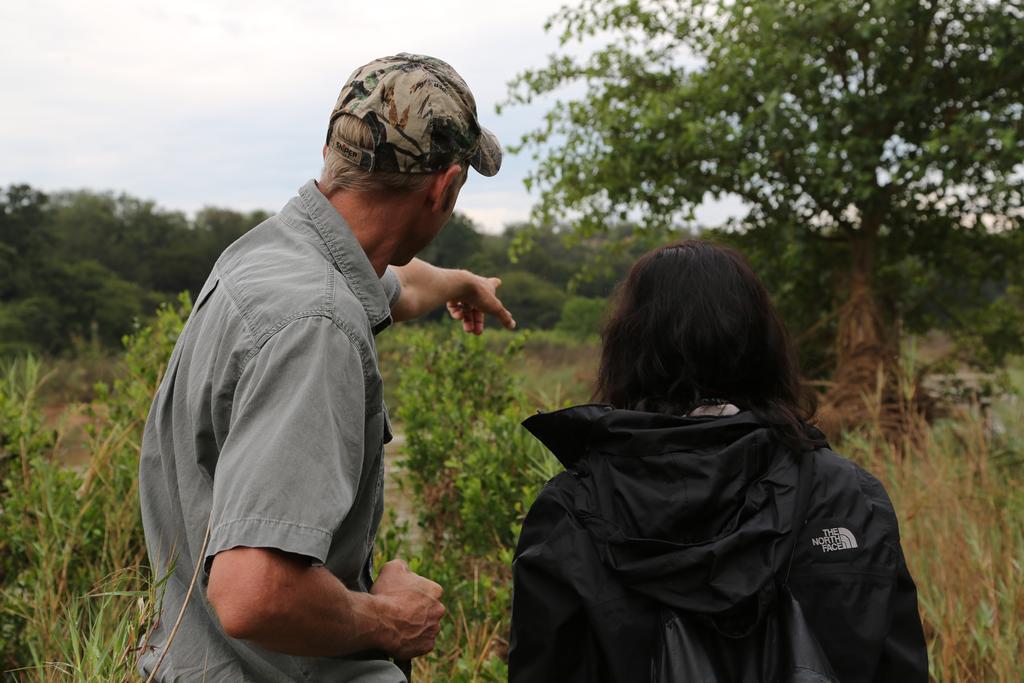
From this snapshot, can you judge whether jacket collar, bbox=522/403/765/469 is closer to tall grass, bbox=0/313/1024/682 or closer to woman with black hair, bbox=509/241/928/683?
woman with black hair, bbox=509/241/928/683

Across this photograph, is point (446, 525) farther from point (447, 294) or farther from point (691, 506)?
point (691, 506)

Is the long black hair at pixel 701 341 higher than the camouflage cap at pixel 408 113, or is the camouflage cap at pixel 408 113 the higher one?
the camouflage cap at pixel 408 113

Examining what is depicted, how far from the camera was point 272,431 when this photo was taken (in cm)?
139

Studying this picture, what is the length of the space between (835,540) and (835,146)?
536 centimetres

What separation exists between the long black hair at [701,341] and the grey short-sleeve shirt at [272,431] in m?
0.55

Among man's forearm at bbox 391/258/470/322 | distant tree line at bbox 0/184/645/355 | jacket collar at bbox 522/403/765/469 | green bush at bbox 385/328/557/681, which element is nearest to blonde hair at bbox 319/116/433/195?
jacket collar at bbox 522/403/765/469

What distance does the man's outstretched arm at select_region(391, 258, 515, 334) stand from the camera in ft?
9.29

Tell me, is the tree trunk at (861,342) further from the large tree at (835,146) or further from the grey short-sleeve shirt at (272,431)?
the grey short-sleeve shirt at (272,431)

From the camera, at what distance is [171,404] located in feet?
5.70

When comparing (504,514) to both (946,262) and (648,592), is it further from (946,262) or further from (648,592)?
(946,262)

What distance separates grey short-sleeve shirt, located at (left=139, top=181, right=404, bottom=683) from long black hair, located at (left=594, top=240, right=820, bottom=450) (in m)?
0.55

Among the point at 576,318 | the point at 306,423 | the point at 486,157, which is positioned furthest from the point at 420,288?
the point at 576,318

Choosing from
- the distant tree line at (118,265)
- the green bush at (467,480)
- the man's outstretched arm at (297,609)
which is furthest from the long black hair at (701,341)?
the distant tree line at (118,265)

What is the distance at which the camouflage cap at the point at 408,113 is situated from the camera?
169cm
